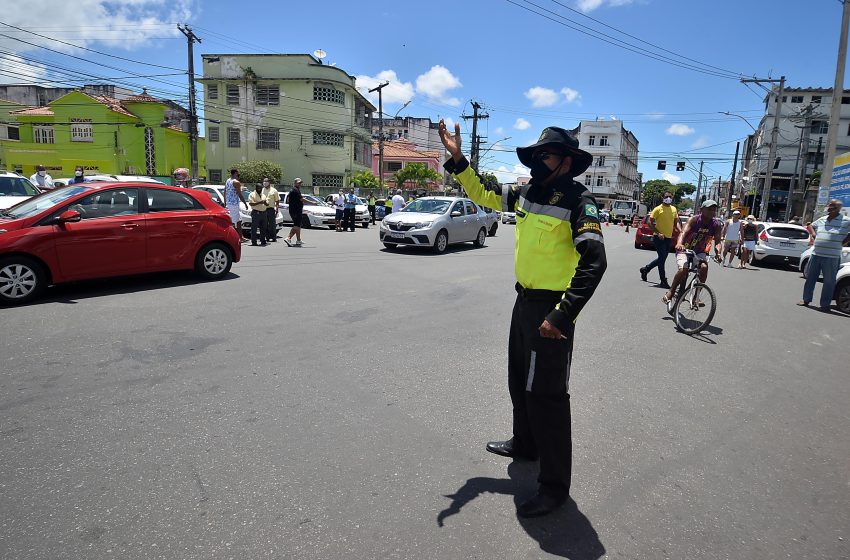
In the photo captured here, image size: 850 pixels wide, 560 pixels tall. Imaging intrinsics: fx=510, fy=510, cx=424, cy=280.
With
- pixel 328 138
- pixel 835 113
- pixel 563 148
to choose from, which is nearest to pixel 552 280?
pixel 563 148

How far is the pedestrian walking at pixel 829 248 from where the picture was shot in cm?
845

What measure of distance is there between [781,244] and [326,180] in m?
32.3

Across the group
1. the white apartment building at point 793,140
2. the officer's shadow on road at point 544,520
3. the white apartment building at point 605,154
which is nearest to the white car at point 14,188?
the officer's shadow on road at point 544,520

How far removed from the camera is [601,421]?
385 centimetres

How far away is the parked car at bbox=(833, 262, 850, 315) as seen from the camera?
905cm

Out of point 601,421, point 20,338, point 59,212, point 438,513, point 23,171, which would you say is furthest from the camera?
point 23,171

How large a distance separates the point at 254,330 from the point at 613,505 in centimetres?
426

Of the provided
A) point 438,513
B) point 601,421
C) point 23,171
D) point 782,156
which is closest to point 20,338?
point 438,513

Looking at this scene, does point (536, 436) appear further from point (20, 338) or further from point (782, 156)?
point (782, 156)

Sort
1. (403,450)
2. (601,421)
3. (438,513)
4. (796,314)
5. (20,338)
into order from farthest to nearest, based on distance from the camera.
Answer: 1. (796,314)
2. (20,338)
3. (601,421)
4. (403,450)
5. (438,513)

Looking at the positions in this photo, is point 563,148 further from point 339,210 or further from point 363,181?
point 363,181

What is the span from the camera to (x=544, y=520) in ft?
8.59

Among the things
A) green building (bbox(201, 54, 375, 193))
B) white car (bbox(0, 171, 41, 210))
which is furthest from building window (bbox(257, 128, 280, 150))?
Result: white car (bbox(0, 171, 41, 210))

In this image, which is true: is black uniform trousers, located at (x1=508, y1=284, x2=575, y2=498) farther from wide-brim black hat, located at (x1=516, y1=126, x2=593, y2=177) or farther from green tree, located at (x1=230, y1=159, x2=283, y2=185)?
green tree, located at (x1=230, y1=159, x2=283, y2=185)
